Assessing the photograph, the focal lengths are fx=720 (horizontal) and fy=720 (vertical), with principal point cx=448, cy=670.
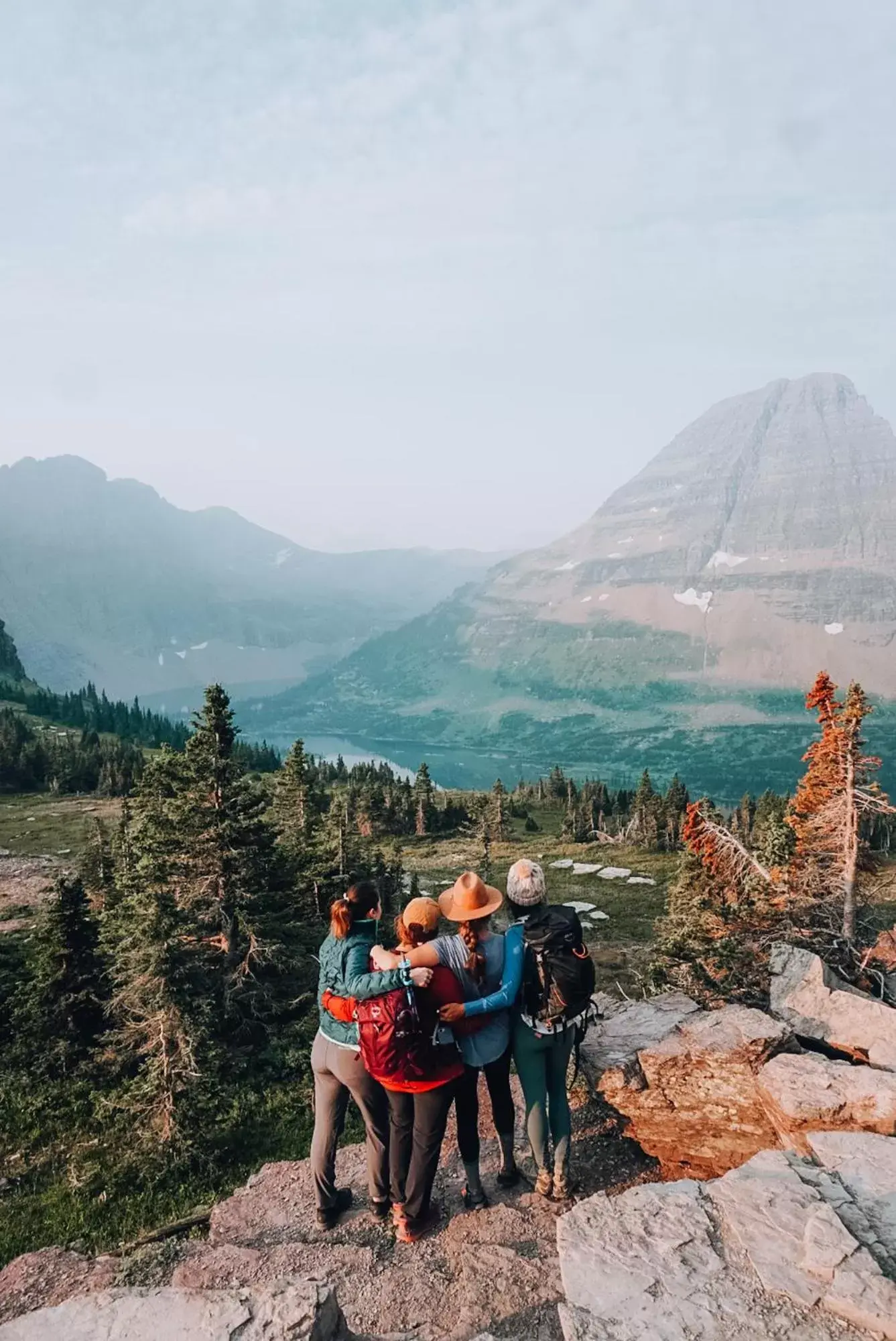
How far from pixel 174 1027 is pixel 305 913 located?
8.63 m

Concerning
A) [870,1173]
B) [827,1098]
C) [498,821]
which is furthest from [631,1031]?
[498,821]

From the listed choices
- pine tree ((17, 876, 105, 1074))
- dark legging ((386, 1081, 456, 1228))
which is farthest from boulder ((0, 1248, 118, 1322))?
pine tree ((17, 876, 105, 1074))

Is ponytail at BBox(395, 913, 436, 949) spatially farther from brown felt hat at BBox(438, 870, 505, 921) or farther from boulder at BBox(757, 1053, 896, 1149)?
boulder at BBox(757, 1053, 896, 1149)

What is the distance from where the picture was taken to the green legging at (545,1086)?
8.59 m

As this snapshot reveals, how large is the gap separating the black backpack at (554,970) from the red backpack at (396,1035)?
141 centimetres

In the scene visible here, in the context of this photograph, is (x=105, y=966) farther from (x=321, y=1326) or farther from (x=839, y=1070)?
(x=839, y=1070)

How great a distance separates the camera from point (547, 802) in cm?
11619

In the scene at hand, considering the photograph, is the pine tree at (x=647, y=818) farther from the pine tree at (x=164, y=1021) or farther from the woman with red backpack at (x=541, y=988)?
the woman with red backpack at (x=541, y=988)

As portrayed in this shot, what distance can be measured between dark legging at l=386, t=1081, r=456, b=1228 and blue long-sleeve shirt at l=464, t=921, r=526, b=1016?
94 cm

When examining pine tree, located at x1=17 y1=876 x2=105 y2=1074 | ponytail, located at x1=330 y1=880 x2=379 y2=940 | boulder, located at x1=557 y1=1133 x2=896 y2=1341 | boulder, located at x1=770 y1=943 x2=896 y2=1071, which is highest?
ponytail, located at x1=330 y1=880 x2=379 y2=940

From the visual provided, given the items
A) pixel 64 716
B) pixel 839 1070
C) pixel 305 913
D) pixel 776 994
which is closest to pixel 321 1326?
pixel 839 1070

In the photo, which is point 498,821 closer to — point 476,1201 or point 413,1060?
point 476,1201

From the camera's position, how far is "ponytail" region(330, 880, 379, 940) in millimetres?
8078

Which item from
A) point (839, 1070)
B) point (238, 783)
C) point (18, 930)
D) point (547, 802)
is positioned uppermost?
point (238, 783)
